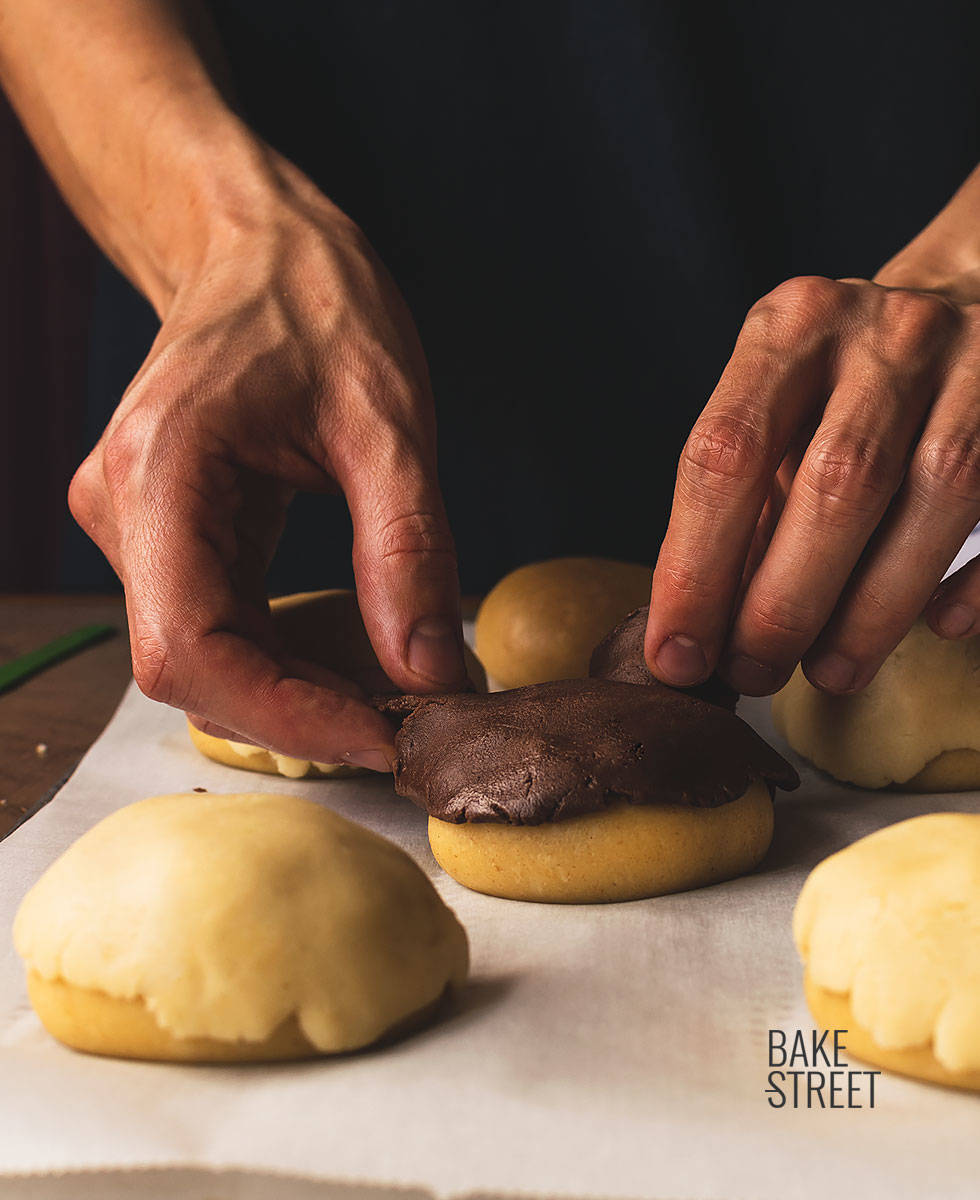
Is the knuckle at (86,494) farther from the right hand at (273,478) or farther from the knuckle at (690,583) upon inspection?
the knuckle at (690,583)

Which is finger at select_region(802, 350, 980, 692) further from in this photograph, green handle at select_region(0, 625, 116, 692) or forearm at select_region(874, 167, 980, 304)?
green handle at select_region(0, 625, 116, 692)

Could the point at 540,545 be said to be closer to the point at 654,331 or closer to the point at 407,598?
the point at 654,331

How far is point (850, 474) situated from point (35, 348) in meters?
2.72

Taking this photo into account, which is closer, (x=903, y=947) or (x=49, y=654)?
(x=903, y=947)

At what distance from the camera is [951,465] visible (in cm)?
121

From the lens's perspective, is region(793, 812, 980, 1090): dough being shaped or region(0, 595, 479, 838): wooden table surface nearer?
region(793, 812, 980, 1090): dough being shaped

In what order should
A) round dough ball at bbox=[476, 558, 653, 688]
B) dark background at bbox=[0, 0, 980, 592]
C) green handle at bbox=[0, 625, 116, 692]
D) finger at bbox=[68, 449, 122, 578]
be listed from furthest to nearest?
dark background at bbox=[0, 0, 980, 592] < green handle at bbox=[0, 625, 116, 692] < round dough ball at bbox=[476, 558, 653, 688] < finger at bbox=[68, 449, 122, 578]

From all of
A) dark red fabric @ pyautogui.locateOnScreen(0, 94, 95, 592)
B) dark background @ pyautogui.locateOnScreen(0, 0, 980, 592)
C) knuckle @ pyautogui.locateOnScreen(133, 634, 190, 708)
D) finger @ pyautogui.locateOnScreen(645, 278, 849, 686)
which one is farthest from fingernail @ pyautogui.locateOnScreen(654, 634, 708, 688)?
dark red fabric @ pyautogui.locateOnScreen(0, 94, 95, 592)

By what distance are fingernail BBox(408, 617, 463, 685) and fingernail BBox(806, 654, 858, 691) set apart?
41cm

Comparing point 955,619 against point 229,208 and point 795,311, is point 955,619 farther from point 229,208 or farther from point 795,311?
point 229,208

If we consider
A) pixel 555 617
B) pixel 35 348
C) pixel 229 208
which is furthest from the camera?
pixel 35 348

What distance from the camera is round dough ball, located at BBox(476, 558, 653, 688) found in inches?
71.4

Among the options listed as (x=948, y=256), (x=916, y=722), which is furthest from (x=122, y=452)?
(x=948, y=256)

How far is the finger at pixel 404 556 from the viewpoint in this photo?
4.13 feet
